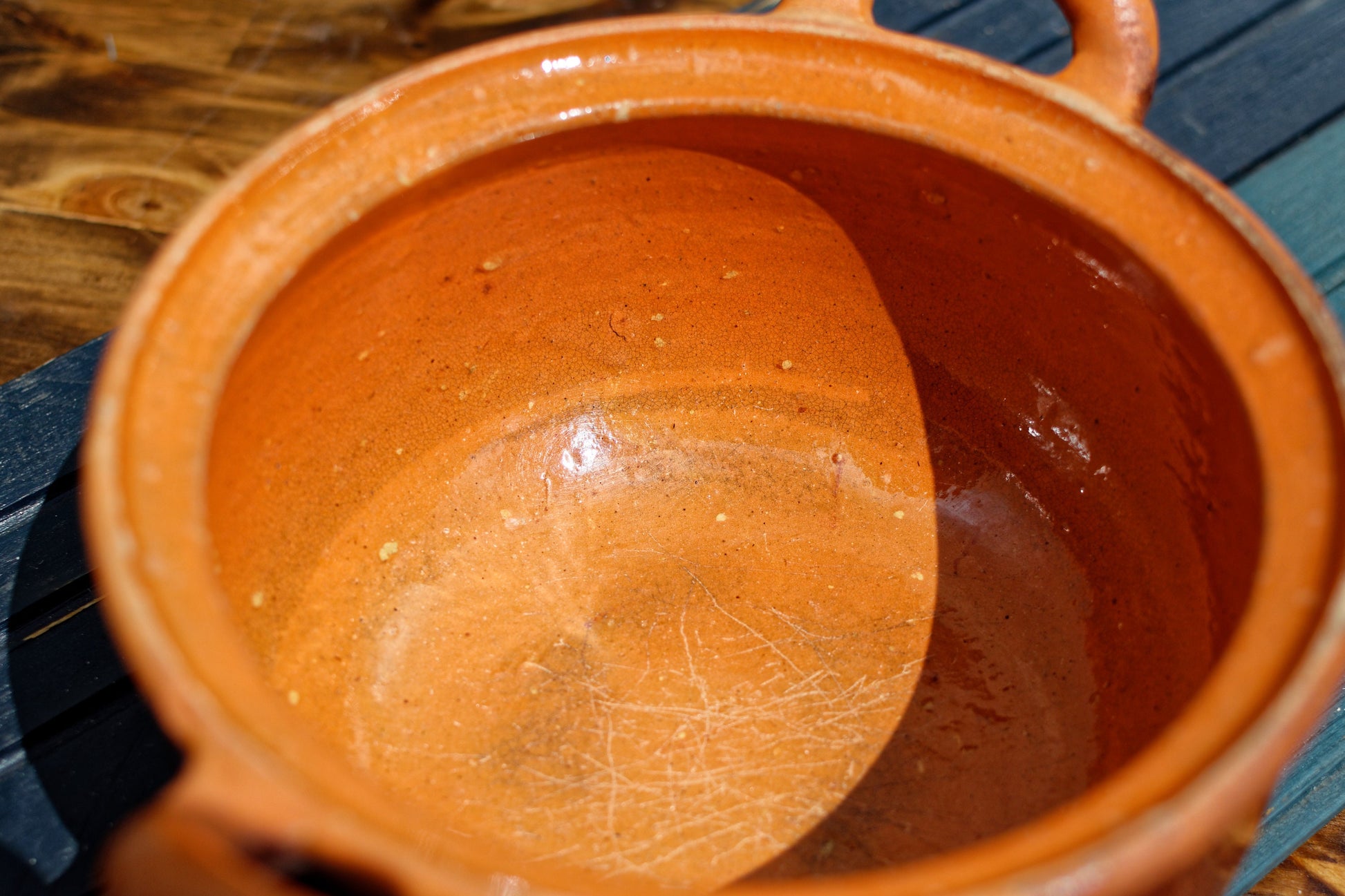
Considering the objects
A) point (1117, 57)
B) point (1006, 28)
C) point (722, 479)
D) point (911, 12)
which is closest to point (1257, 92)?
point (1006, 28)

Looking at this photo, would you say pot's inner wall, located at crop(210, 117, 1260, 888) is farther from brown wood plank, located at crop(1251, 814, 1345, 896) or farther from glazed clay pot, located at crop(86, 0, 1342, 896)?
brown wood plank, located at crop(1251, 814, 1345, 896)

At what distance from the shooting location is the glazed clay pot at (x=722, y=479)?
55 centimetres

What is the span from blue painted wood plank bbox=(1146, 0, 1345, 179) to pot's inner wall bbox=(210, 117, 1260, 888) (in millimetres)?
594

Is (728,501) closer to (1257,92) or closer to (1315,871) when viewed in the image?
(1315,871)

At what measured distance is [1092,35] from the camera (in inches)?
31.3

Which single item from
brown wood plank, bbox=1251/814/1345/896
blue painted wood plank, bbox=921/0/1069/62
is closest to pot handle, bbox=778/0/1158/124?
blue painted wood plank, bbox=921/0/1069/62

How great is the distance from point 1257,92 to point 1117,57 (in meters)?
0.69

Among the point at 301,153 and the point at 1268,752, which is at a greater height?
the point at 301,153

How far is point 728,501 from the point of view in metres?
0.99

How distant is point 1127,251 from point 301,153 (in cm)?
55

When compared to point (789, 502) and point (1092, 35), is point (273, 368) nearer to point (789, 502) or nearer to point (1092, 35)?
point (789, 502)

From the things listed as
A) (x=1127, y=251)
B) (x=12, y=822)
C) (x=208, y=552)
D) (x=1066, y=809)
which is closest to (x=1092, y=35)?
(x=1127, y=251)

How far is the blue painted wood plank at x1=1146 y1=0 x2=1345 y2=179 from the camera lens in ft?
4.27

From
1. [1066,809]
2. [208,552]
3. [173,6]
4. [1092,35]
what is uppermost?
[173,6]
